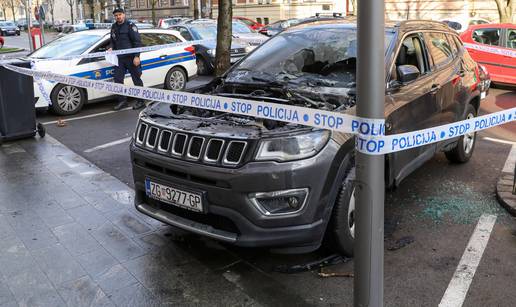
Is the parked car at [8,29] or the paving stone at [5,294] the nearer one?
the paving stone at [5,294]

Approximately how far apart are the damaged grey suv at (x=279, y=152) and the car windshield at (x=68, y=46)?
563 cm

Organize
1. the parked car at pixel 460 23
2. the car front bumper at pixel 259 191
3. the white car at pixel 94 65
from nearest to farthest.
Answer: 1. the car front bumper at pixel 259 191
2. the white car at pixel 94 65
3. the parked car at pixel 460 23

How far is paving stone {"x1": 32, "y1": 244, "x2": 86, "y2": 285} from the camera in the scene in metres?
3.59

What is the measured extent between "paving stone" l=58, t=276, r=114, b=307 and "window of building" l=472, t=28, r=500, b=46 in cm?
1024

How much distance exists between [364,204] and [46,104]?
765 centimetres

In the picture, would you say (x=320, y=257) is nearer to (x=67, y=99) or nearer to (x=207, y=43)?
(x=67, y=99)

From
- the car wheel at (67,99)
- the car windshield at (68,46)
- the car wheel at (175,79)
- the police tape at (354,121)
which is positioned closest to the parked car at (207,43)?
the car wheel at (175,79)

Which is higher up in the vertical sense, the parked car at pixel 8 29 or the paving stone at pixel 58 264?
the parked car at pixel 8 29

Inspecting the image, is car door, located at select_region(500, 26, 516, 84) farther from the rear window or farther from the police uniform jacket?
the police uniform jacket

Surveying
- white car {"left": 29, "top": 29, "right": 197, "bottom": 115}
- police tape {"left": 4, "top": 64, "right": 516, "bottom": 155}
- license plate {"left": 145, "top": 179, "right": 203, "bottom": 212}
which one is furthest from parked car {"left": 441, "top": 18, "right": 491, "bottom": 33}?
license plate {"left": 145, "top": 179, "right": 203, "bottom": 212}

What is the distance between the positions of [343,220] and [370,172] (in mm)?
1083

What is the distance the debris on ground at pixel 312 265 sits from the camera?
3.64 metres

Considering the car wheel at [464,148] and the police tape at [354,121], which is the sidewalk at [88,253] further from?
the car wheel at [464,148]

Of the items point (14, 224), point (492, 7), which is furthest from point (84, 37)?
point (492, 7)
